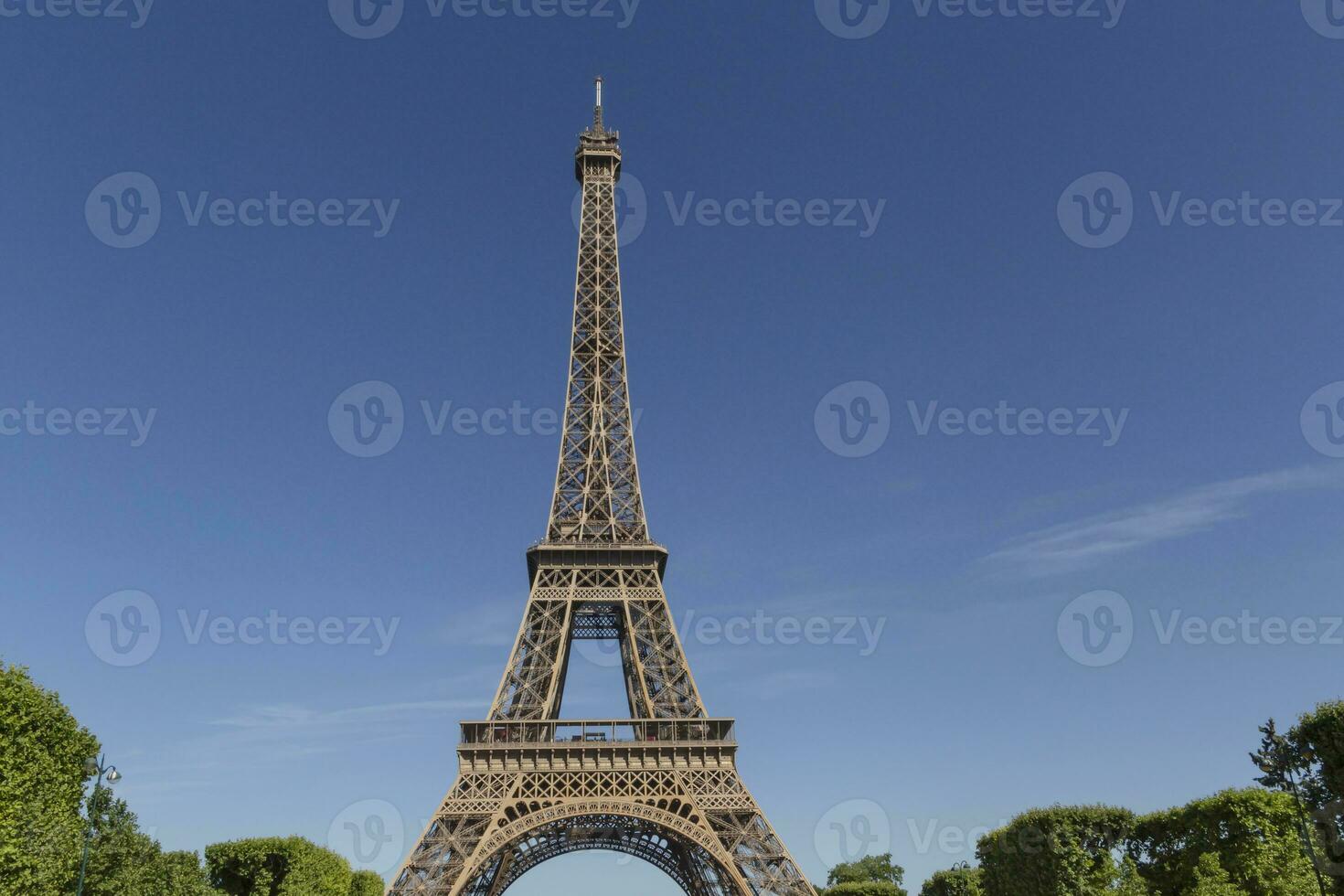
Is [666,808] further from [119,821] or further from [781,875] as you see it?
[119,821]

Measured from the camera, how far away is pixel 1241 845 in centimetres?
3503

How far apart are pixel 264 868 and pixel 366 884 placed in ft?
46.9

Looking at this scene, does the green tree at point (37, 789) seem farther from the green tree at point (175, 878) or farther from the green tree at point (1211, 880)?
the green tree at point (1211, 880)

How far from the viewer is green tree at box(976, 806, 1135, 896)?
114 ft

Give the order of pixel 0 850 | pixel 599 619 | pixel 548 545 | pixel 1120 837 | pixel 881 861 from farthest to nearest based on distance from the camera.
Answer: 1. pixel 881 861
2. pixel 599 619
3. pixel 548 545
4. pixel 1120 837
5. pixel 0 850

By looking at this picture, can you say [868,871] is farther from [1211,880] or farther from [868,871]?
[1211,880]

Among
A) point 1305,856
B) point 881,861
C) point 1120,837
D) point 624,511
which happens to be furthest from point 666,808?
point 881,861

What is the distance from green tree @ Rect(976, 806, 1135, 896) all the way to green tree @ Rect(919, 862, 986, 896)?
783cm

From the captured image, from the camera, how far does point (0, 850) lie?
25219 mm

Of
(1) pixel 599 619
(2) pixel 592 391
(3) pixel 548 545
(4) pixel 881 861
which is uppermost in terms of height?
(2) pixel 592 391

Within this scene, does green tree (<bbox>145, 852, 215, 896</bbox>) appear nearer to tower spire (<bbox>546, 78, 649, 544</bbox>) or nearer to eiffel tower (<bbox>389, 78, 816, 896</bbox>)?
eiffel tower (<bbox>389, 78, 816, 896</bbox>)

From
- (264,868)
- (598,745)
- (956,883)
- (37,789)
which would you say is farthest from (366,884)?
(956,883)

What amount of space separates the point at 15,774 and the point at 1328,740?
142 feet

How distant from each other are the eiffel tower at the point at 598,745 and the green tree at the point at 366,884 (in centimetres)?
1182
